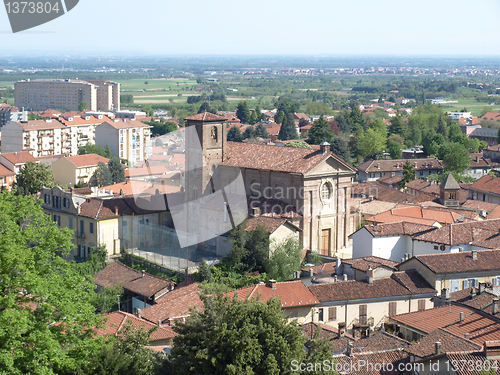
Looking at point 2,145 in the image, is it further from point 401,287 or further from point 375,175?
point 401,287

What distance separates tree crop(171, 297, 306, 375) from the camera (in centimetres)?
1605

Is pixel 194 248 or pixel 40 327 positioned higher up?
pixel 40 327

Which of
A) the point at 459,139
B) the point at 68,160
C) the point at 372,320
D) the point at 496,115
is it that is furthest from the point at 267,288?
the point at 496,115

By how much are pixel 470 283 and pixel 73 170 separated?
40.7 m

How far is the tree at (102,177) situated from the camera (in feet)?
195

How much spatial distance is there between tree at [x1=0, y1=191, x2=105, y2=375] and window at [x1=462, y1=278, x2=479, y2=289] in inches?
578

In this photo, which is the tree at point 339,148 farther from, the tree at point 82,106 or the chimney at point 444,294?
the tree at point 82,106

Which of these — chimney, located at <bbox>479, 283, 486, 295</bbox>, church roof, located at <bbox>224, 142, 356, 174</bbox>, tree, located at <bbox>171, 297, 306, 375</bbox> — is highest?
church roof, located at <bbox>224, 142, 356, 174</bbox>

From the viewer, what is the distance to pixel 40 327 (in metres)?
16.4

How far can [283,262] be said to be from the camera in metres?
30.9

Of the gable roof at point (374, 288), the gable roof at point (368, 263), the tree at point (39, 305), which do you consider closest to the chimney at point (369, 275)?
the gable roof at point (374, 288)

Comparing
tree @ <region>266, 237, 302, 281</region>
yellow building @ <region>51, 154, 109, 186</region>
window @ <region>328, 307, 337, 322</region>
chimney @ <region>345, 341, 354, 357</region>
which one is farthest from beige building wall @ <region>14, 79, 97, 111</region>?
chimney @ <region>345, 341, 354, 357</region>

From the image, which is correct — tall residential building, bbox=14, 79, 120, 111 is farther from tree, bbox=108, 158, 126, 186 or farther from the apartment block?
tree, bbox=108, 158, 126, 186

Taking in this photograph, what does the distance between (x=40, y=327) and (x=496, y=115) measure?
4761 inches
